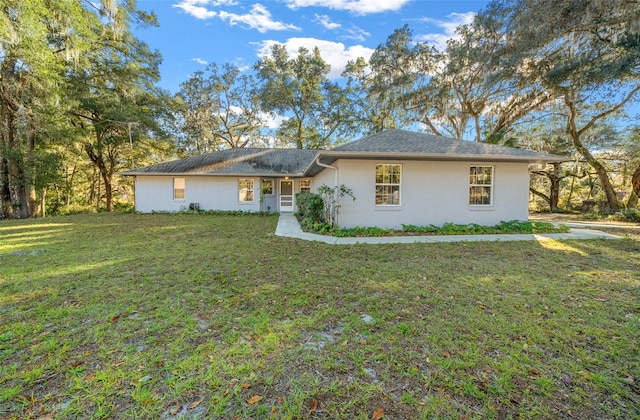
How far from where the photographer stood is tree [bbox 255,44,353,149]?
22.6m

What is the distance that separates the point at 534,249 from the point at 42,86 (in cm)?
1876

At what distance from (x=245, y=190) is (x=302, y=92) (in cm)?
1153

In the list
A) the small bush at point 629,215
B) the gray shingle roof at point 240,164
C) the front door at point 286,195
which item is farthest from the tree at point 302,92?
the small bush at point 629,215

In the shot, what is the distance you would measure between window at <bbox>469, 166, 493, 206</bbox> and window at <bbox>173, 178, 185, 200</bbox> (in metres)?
14.0

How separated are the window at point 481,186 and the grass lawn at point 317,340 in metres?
4.43

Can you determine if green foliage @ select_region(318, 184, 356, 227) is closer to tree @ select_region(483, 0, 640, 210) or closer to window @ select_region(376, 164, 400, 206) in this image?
window @ select_region(376, 164, 400, 206)

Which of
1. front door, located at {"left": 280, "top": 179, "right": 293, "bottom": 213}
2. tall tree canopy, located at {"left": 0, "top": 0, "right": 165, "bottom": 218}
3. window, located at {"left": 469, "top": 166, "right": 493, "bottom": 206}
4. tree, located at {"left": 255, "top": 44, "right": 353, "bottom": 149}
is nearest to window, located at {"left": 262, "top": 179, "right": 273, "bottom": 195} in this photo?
front door, located at {"left": 280, "top": 179, "right": 293, "bottom": 213}

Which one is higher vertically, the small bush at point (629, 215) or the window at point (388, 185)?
the window at point (388, 185)

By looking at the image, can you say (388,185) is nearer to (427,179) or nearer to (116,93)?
(427,179)

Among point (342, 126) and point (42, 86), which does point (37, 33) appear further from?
point (342, 126)

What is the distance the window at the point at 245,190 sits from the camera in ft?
51.3

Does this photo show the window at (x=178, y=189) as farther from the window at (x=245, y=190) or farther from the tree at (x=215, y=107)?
the tree at (x=215, y=107)

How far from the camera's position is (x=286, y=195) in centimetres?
1633

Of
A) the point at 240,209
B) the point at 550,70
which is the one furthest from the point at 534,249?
the point at 240,209
